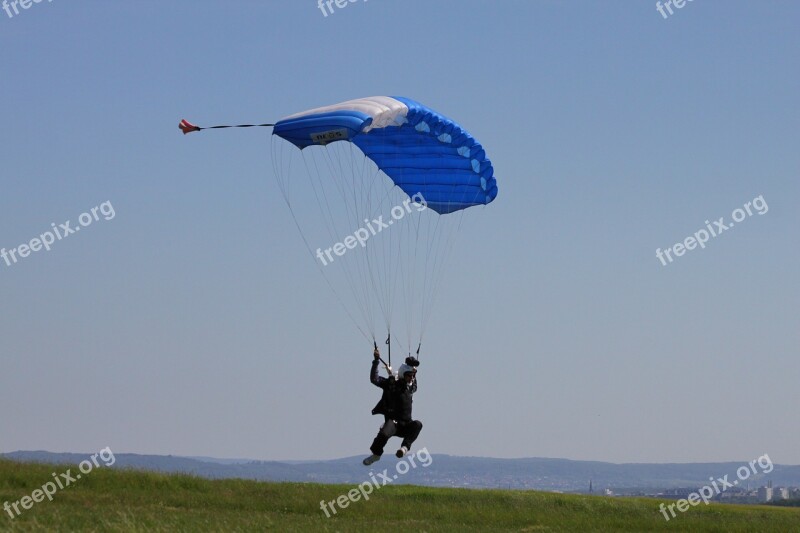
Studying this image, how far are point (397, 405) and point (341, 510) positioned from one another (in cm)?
1003

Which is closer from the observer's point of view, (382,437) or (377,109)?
(382,437)

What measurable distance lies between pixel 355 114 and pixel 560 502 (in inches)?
660

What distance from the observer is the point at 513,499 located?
33.6m

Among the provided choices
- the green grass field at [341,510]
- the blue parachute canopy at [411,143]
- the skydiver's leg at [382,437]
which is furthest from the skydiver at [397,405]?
the blue parachute canopy at [411,143]

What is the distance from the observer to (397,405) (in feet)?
67.9

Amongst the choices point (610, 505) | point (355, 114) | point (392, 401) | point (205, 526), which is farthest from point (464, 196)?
point (610, 505)

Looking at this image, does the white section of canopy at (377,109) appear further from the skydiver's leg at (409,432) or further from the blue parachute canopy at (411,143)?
the skydiver's leg at (409,432)

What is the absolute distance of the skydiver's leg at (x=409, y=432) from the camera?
68.5ft

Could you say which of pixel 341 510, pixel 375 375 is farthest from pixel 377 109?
pixel 341 510

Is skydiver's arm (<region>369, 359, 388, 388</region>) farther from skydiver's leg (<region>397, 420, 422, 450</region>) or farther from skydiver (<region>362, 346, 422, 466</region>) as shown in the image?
skydiver's leg (<region>397, 420, 422, 450</region>)

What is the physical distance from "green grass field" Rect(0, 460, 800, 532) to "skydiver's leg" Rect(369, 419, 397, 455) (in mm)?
3642

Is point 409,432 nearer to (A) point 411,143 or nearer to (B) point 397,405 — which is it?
(B) point 397,405

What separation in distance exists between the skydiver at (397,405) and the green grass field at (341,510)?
12.1 ft

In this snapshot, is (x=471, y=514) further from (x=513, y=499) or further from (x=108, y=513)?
(x=108, y=513)
